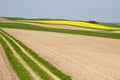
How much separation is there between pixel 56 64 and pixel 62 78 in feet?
12.4

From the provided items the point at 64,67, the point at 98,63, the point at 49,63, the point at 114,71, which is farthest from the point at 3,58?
the point at 114,71

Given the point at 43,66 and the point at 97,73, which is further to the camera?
the point at 43,66

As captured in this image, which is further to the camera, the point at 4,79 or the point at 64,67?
the point at 64,67

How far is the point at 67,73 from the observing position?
1423cm

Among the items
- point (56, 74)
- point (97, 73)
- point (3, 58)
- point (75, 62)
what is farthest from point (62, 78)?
point (3, 58)

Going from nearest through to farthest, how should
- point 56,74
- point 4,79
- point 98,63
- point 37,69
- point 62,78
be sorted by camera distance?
point 4,79 < point 62,78 < point 56,74 < point 37,69 < point 98,63

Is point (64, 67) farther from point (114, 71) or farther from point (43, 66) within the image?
point (114, 71)

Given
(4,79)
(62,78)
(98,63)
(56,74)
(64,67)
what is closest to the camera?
(4,79)

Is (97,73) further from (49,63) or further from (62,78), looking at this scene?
(49,63)

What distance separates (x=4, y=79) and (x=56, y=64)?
199 inches

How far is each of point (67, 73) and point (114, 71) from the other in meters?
2.63

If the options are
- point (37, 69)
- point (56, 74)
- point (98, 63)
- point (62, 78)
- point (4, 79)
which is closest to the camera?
point (4, 79)

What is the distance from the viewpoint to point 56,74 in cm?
1385

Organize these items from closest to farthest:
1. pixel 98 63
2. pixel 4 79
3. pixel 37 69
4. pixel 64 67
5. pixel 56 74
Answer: pixel 4 79 → pixel 56 74 → pixel 37 69 → pixel 64 67 → pixel 98 63
